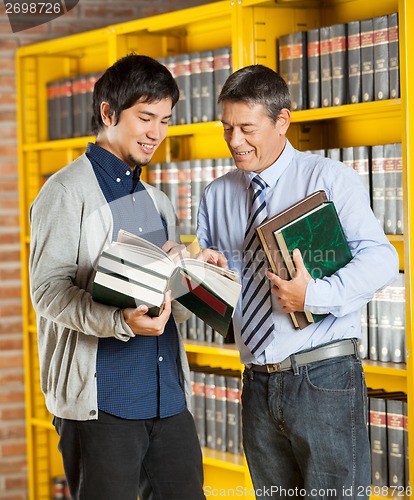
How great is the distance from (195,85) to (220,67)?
0.14 metres

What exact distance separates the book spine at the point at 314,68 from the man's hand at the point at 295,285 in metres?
1.07

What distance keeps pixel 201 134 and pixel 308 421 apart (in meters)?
1.81

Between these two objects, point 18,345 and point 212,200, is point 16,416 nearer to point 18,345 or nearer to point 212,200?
point 18,345

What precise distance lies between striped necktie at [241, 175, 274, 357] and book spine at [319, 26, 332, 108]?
2.66 feet

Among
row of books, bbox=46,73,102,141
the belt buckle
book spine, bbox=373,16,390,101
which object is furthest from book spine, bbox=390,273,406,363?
row of books, bbox=46,73,102,141

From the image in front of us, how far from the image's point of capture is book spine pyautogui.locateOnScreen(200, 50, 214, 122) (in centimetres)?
325

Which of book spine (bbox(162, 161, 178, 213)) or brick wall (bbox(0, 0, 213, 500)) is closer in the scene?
book spine (bbox(162, 161, 178, 213))

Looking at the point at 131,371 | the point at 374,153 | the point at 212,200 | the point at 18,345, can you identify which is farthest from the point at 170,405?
the point at 18,345

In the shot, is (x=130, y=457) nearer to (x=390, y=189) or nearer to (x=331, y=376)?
(x=331, y=376)

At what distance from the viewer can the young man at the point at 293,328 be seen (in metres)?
1.98

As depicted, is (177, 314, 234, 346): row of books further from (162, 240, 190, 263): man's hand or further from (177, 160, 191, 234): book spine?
(162, 240, 190, 263): man's hand

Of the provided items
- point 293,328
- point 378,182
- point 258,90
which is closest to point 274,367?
point 293,328

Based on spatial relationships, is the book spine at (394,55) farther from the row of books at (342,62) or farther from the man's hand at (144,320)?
the man's hand at (144,320)

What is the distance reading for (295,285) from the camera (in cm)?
195
